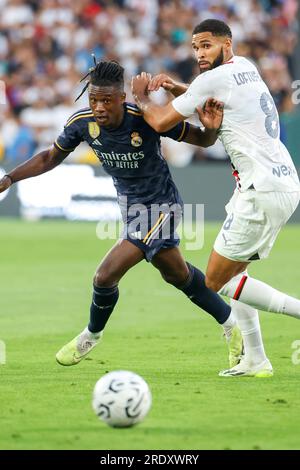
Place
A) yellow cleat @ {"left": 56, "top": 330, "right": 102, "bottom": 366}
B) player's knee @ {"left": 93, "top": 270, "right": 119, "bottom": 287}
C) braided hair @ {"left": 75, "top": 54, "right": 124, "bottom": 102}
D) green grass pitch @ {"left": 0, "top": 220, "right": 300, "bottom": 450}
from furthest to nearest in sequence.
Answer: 1. yellow cleat @ {"left": 56, "top": 330, "right": 102, "bottom": 366}
2. player's knee @ {"left": 93, "top": 270, "right": 119, "bottom": 287}
3. braided hair @ {"left": 75, "top": 54, "right": 124, "bottom": 102}
4. green grass pitch @ {"left": 0, "top": 220, "right": 300, "bottom": 450}

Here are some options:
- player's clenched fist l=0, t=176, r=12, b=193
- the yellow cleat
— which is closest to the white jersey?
player's clenched fist l=0, t=176, r=12, b=193

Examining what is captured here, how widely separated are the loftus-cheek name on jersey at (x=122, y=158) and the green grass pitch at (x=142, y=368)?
150 cm

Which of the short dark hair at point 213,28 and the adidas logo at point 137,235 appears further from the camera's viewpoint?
the adidas logo at point 137,235

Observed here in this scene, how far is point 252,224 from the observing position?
23.7ft

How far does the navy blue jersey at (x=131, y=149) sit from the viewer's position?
25.5 feet

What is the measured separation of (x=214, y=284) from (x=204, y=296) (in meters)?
0.70

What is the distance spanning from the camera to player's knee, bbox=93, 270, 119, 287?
7677 millimetres

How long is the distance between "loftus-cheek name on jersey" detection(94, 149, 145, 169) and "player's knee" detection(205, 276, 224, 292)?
107 cm

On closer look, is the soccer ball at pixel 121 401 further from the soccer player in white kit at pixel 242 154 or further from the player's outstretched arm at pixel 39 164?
the player's outstretched arm at pixel 39 164

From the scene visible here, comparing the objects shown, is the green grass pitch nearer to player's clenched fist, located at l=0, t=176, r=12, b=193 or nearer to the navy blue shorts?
the navy blue shorts

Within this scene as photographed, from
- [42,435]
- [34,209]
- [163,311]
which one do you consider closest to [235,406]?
[42,435]

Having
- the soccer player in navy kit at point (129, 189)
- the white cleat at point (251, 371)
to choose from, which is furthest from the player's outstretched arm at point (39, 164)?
the white cleat at point (251, 371)

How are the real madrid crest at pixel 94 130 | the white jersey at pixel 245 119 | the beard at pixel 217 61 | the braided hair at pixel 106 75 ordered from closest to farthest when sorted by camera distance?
the white jersey at pixel 245 119, the beard at pixel 217 61, the braided hair at pixel 106 75, the real madrid crest at pixel 94 130

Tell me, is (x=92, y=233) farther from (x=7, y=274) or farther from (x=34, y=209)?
(x=7, y=274)
